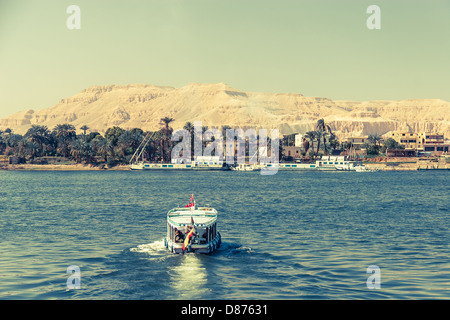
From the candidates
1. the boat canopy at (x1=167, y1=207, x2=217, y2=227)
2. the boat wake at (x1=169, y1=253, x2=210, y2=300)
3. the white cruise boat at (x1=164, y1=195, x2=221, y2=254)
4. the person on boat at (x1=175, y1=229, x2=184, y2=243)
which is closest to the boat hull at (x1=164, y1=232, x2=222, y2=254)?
the white cruise boat at (x1=164, y1=195, x2=221, y2=254)

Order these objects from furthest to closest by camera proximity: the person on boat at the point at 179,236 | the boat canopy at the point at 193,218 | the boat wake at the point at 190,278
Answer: the person on boat at the point at 179,236
the boat canopy at the point at 193,218
the boat wake at the point at 190,278

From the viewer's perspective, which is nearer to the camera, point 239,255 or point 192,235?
point 192,235

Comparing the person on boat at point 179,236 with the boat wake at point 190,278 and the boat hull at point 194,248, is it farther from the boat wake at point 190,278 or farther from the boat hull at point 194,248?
the boat wake at point 190,278

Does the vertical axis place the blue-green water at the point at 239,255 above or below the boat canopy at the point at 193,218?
below

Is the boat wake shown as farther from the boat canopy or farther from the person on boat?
the boat canopy

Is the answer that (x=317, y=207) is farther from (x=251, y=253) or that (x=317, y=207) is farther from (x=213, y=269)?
(x=213, y=269)

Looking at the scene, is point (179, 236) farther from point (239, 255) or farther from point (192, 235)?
point (239, 255)

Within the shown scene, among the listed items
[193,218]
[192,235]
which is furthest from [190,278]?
[193,218]

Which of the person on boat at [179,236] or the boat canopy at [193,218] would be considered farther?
the person on boat at [179,236]

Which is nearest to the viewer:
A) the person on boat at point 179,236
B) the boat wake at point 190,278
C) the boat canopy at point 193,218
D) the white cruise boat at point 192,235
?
the boat wake at point 190,278

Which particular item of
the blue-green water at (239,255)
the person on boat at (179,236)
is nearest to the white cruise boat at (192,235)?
the person on boat at (179,236)

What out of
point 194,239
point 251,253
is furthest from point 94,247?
point 251,253
